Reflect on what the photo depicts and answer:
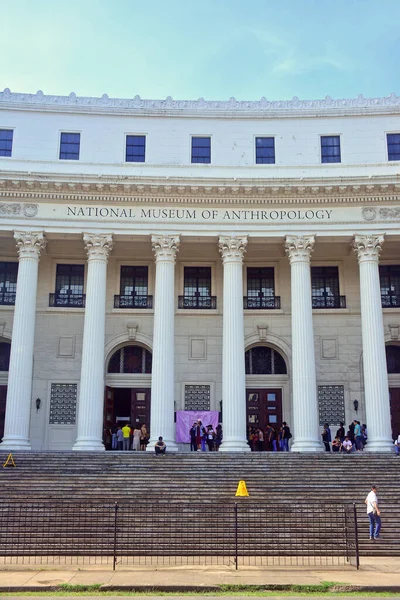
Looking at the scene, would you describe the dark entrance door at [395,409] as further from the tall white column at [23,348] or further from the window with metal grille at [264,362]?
the tall white column at [23,348]

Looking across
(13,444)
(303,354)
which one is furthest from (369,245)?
(13,444)

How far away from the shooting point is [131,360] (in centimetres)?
3781

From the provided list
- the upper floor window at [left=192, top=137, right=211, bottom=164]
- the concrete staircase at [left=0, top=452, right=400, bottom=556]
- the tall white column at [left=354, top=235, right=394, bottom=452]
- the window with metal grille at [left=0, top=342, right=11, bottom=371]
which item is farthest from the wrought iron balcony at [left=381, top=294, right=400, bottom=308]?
the window with metal grille at [left=0, top=342, right=11, bottom=371]

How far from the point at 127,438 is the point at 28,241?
426 inches

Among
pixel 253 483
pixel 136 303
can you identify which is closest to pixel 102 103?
pixel 136 303

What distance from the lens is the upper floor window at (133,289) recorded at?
37594 millimetres

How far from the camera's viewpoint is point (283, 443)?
33719 millimetres

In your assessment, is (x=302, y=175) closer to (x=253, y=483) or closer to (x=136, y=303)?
(x=136, y=303)

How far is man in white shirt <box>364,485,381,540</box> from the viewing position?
1930 cm

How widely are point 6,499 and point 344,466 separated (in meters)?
12.7

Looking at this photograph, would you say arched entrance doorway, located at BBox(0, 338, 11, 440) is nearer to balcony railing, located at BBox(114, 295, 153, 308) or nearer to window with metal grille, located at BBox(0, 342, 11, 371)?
window with metal grille, located at BBox(0, 342, 11, 371)

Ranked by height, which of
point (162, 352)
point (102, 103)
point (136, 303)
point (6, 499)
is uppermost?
point (102, 103)

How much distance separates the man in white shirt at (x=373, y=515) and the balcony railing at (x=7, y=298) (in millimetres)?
23745

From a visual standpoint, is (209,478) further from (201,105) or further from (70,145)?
Answer: (201,105)
